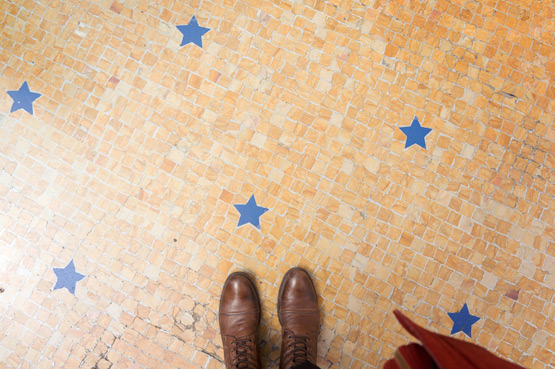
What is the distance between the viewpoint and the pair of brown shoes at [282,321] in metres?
1.60

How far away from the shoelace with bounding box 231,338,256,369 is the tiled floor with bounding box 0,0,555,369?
0.12m

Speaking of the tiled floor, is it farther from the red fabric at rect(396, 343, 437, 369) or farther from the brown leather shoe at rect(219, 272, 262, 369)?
the red fabric at rect(396, 343, 437, 369)

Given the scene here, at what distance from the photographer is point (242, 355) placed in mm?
1597

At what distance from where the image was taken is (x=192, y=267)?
5.51 feet

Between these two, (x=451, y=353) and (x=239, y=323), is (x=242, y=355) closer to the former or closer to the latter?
(x=239, y=323)

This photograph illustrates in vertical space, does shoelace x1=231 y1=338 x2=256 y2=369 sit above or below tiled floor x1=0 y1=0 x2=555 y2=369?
below

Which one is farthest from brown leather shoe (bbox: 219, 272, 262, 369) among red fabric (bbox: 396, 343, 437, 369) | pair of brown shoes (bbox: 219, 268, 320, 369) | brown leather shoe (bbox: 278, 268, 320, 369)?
red fabric (bbox: 396, 343, 437, 369)

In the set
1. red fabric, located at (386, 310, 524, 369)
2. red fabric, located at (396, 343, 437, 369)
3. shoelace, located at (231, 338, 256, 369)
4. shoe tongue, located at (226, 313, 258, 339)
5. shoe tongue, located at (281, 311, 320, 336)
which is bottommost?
shoelace, located at (231, 338, 256, 369)

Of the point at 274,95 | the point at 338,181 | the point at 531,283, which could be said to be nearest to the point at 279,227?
the point at 338,181

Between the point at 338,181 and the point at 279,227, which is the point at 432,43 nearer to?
the point at 338,181

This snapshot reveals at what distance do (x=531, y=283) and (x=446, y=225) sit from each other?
0.50 meters

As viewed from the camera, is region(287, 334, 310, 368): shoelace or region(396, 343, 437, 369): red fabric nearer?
region(396, 343, 437, 369): red fabric

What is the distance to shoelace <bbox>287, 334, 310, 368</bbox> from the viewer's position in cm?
160

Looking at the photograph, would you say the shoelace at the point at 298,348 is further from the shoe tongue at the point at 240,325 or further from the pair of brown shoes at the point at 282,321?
the shoe tongue at the point at 240,325
